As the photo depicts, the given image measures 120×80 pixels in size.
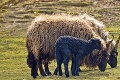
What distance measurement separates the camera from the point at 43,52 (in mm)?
27484

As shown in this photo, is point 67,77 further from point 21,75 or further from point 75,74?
point 21,75

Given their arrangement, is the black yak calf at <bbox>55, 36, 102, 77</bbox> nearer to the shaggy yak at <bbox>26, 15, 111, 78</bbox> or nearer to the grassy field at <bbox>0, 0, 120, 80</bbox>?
the grassy field at <bbox>0, 0, 120, 80</bbox>

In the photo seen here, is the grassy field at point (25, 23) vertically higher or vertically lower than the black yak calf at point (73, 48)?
lower

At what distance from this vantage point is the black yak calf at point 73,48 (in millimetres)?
25812

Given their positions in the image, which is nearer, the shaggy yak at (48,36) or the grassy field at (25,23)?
the shaggy yak at (48,36)

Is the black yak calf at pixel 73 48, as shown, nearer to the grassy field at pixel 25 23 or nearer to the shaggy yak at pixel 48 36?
the grassy field at pixel 25 23

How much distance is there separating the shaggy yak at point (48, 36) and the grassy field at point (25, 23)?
0.79 metres

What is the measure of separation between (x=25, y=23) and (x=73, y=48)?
4234cm

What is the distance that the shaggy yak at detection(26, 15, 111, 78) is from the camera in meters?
27.5

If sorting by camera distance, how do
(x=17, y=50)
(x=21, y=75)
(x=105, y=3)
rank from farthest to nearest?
1. (x=105, y=3)
2. (x=17, y=50)
3. (x=21, y=75)

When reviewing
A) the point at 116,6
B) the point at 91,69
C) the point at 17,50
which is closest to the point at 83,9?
the point at 116,6

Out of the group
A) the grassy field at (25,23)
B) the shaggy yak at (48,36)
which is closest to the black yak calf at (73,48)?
the grassy field at (25,23)

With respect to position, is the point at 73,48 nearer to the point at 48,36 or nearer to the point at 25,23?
the point at 48,36

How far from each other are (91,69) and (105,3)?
51458 millimetres
